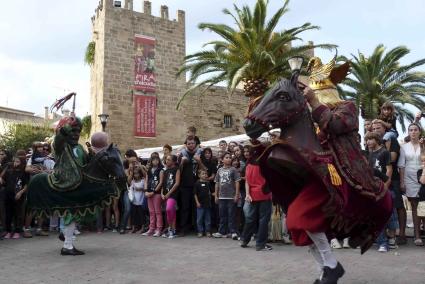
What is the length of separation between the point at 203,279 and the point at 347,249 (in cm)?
297

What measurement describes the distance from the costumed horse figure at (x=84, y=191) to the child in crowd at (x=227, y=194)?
2451 millimetres

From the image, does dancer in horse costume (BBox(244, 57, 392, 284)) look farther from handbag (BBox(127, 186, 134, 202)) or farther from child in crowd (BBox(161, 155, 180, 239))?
handbag (BBox(127, 186, 134, 202))

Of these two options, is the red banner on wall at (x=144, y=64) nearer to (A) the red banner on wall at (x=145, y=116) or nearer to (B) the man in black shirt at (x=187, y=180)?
(A) the red banner on wall at (x=145, y=116)

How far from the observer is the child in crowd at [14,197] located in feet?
33.0

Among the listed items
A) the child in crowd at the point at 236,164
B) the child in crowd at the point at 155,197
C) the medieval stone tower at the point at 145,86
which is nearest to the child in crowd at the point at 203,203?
the child in crowd at the point at 236,164

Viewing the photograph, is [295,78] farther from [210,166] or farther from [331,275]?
[210,166]

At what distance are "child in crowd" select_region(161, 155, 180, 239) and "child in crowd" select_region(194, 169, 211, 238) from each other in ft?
1.44

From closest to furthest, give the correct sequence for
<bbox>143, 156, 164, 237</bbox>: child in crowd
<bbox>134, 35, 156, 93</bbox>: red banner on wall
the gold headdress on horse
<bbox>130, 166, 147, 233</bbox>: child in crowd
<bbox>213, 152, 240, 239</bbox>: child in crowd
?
the gold headdress on horse < <bbox>213, 152, 240, 239</bbox>: child in crowd < <bbox>143, 156, 164, 237</bbox>: child in crowd < <bbox>130, 166, 147, 233</bbox>: child in crowd < <bbox>134, 35, 156, 93</bbox>: red banner on wall

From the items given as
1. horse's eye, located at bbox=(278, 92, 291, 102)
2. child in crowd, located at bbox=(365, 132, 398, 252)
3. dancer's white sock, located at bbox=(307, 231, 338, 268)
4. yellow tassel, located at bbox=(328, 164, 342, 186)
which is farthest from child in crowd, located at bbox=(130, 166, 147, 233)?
yellow tassel, located at bbox=(328, 164, 342, 186)

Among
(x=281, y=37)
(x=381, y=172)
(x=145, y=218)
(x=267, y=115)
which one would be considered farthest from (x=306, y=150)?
(x=281, y=37)

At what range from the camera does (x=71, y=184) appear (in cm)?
752

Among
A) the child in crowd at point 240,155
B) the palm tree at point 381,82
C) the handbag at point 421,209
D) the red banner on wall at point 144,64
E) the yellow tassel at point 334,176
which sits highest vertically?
the red banner on wall at point 144,64

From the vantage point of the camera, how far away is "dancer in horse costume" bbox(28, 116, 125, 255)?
7.55 metres

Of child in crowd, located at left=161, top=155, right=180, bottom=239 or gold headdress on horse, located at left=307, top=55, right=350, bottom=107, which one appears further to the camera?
child in crowd, located at left=161, top=155, right=180, bottom=239
